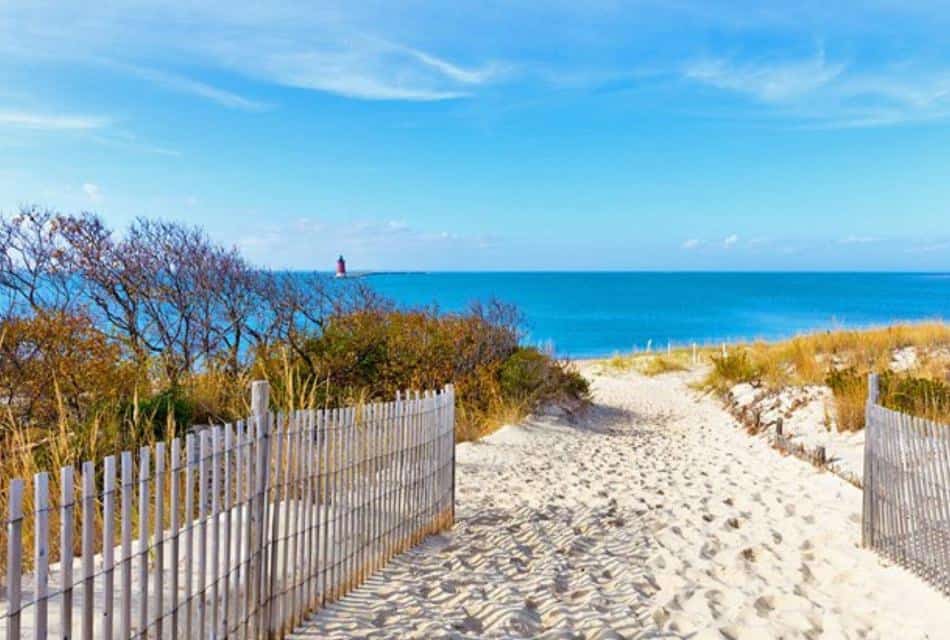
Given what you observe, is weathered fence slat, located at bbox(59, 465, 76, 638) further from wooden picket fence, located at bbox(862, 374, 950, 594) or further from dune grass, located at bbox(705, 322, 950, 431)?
dune grass, located at bbox(705, 322, 950, 431)

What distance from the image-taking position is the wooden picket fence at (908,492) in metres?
5.47

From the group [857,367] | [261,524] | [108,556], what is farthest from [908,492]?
[857,367]

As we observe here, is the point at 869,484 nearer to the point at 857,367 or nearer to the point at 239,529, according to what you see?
the point at 239,529

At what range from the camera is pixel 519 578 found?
18.1ft

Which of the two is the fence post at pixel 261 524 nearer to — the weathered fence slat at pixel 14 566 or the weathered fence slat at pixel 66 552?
the weathered fence slat at pixel 66 552

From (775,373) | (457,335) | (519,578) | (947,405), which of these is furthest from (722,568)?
(775,373)

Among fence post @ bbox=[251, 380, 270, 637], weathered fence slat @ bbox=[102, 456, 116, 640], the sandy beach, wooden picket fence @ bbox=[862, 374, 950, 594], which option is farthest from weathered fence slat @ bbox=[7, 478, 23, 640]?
wooden picket fence @ bbox=[862, 374, 950, 594]

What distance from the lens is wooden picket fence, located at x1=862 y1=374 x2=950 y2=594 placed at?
5473 millimetres

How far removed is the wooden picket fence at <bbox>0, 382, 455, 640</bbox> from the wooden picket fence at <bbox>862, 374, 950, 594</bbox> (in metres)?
3.81

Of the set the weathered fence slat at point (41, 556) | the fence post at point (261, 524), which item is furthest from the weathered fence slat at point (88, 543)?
the fence post at point (261, 524)

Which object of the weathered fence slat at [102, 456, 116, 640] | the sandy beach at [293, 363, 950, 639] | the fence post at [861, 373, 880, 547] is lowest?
the sandy beach at [293, 363, 950, 639]

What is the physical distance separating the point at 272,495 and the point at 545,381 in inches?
420

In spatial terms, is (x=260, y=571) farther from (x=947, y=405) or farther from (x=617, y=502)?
(x=947, y=405)

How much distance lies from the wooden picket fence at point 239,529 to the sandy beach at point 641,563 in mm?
330
